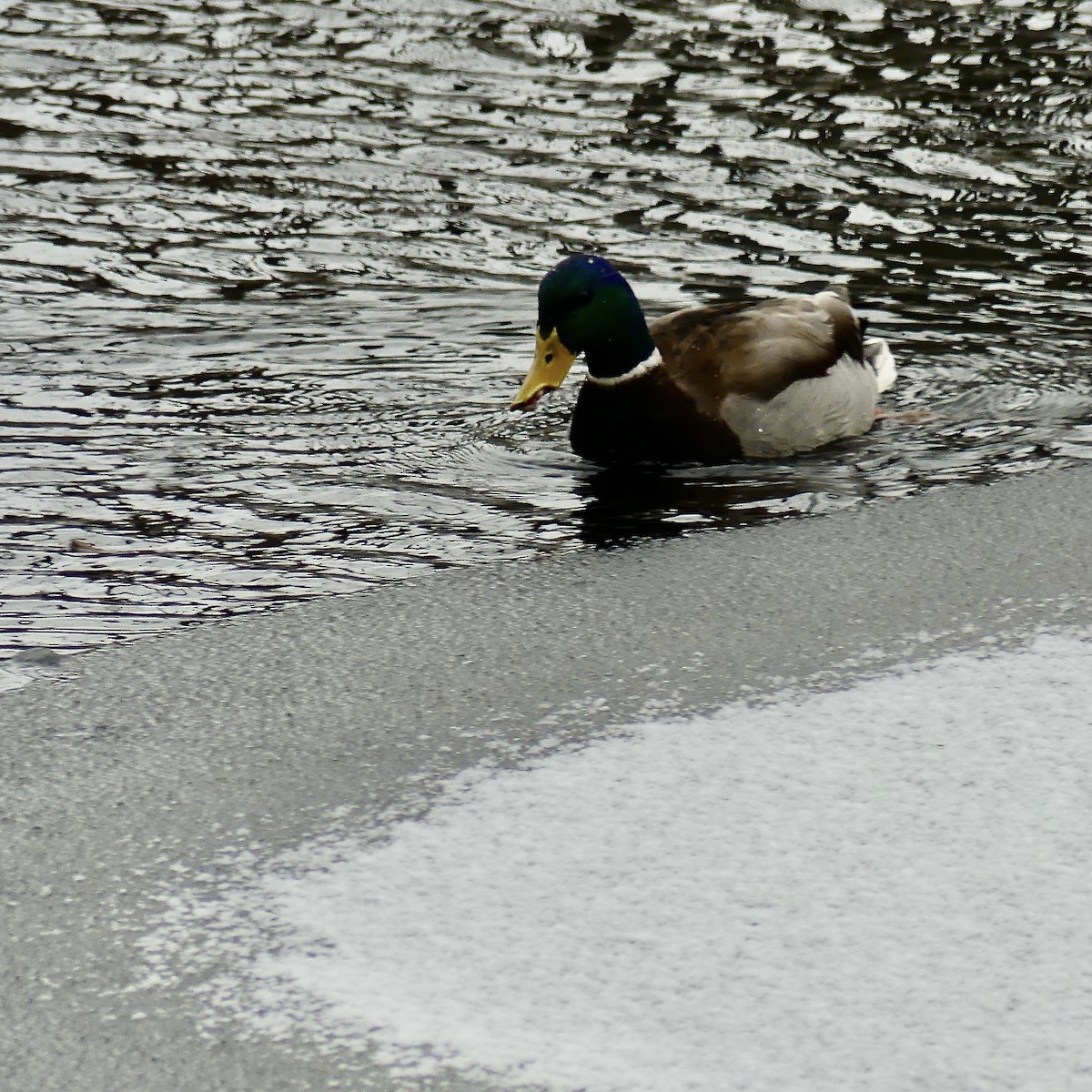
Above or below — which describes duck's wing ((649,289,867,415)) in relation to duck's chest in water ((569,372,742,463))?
above

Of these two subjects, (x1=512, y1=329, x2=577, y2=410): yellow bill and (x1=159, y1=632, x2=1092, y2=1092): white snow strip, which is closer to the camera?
(x1=159, y1=632, x2=1092, y2=1092): white snow strip

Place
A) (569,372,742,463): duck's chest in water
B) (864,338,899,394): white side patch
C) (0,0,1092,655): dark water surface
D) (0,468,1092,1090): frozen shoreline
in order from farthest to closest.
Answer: (864,338,899,394): white side patch, (569,372,742,463): duck's chest in water, (0,0,1092,655): dark water surface, (0,468,1092,1090): frozen shoreline

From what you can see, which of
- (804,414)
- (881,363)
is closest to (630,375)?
(804,414)

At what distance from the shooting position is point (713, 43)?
1192 centimetres

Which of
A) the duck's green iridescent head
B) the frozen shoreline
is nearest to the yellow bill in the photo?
the duck's green iridescent head

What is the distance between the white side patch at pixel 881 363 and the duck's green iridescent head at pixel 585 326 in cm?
102

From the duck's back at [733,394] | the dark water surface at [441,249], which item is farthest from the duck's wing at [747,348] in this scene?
the dark water surface at [441,249]

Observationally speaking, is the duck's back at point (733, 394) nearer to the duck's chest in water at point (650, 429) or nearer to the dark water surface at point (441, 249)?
the duck's chest in water at point (650, 429)

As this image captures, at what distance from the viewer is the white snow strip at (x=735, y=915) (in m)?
2.87

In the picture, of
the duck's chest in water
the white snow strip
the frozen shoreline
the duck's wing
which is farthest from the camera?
the duck's wing

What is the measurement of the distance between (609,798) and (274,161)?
6.58 metres

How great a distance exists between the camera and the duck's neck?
6246 mm

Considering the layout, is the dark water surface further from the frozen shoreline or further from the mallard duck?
the frozen shoreline

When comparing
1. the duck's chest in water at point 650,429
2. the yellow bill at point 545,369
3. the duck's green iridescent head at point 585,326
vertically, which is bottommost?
the duck's chest in water at point 650,429
